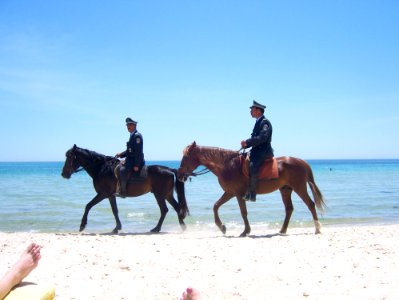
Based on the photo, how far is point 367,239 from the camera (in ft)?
27.9

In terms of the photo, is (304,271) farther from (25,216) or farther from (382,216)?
(25,216)

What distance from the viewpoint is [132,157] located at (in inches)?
419

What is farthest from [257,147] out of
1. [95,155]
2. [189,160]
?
[95,155]

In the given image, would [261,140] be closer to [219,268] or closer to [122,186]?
[219,268]

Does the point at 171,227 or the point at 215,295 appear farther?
the point at 171,227

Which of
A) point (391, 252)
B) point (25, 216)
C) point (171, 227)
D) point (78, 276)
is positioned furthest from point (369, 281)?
point (25, 216)

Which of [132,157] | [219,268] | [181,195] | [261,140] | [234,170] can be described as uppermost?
[261,140]

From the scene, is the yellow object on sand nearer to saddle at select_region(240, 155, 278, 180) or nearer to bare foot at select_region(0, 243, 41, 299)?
bare foot at select_region(0, 243, 41, 299)

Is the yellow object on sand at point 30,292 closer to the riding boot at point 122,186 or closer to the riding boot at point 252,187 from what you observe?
the riding boot at point 252,187

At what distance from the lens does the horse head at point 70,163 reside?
35.4ft

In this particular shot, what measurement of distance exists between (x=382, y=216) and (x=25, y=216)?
12.3 m

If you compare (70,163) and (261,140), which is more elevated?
(261,140)

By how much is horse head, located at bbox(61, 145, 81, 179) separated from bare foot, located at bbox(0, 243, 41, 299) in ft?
21.1

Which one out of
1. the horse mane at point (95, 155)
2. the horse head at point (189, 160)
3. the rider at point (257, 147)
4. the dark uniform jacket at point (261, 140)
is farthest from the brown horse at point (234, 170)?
the horse mane at point (95, 155)
